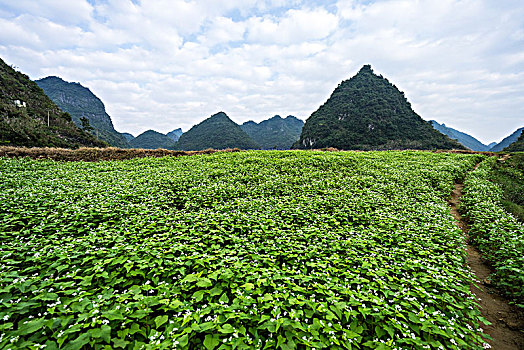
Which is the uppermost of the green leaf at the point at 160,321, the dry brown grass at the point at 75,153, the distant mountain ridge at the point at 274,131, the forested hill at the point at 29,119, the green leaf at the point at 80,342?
the distant mountain ridge at the point at 274,131

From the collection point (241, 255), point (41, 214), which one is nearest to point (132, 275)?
point (241, 255)

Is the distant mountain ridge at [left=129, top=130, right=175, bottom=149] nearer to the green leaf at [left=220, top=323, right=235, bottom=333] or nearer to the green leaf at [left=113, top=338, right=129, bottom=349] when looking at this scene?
the green leaf at [left=113, top=338, right=129, bottom=349]

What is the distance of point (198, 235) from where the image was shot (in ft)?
18.6

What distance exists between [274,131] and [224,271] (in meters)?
166

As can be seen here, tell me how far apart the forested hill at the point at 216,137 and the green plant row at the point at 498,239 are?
81.5 metres

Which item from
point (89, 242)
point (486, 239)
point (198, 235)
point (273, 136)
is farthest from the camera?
point (273, 136)

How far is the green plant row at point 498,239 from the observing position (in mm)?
4921

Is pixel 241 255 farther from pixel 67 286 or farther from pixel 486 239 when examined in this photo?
pixel 486 239

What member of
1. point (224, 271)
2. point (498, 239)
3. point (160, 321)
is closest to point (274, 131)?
point (498, 239)

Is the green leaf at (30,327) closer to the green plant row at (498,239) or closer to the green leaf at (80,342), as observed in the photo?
the green leaf at (80,342)

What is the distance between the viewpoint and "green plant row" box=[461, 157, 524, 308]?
16.1ft

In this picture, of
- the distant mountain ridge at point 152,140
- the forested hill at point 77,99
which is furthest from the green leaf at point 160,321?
the forested hill at point 77,99

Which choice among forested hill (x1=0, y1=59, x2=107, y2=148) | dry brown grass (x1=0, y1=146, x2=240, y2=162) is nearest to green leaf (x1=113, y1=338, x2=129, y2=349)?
dry brown grass (x1=0, y1=146, x2=240, y2=162)

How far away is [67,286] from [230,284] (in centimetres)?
257
